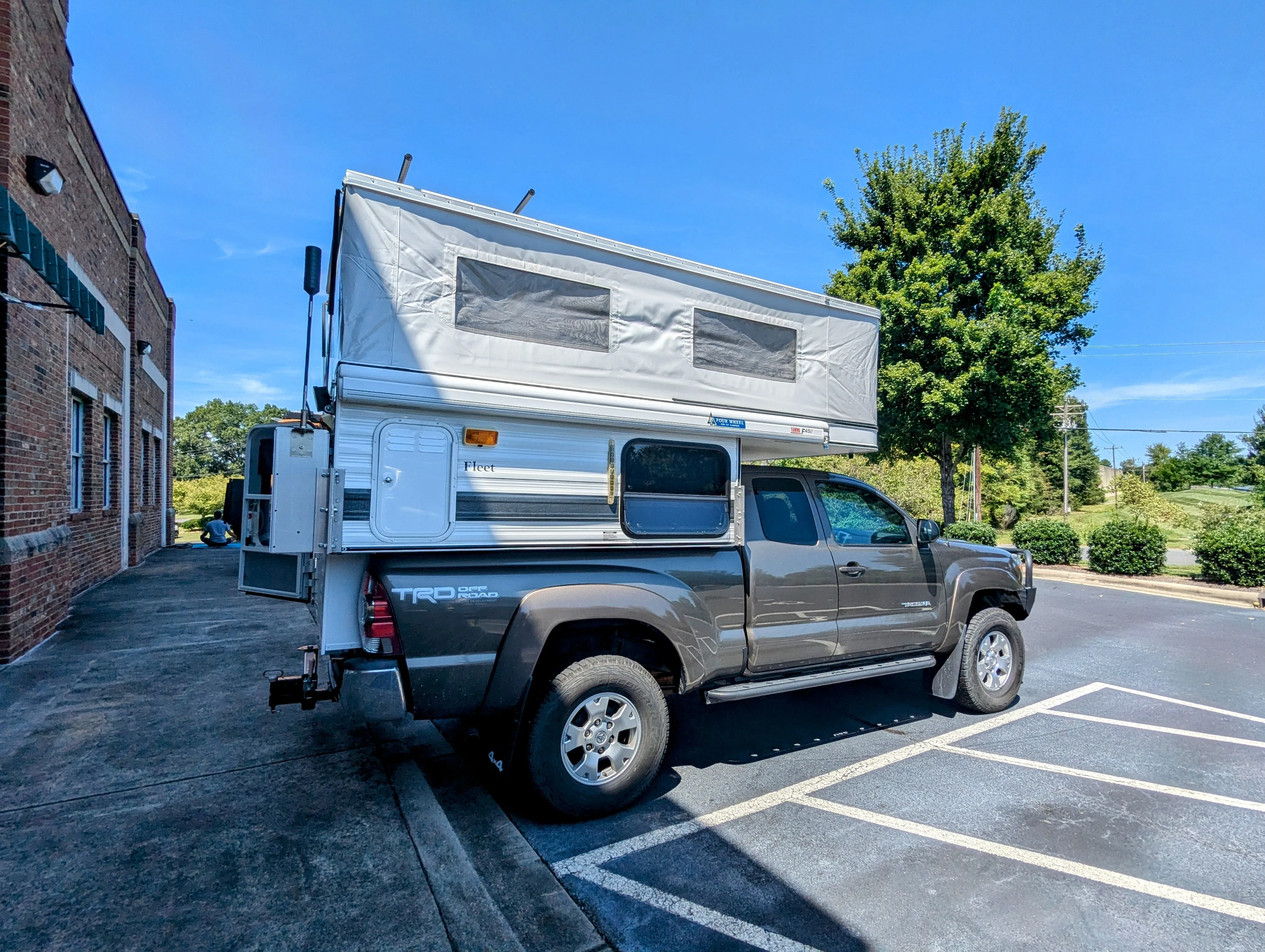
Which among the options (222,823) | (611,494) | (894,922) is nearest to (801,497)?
(611,494)

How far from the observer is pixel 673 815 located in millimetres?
3680

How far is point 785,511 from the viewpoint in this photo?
4.79 m

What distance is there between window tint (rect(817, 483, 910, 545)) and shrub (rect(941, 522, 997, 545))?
42.0 ft

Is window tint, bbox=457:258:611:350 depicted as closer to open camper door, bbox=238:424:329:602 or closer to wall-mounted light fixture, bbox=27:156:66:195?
open camper door, bbox=238:424:329:602

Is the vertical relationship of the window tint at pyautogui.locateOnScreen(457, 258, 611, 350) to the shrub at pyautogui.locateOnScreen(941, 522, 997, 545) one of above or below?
above

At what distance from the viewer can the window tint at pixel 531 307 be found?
3.60 metres

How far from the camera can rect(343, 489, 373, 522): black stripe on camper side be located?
10.4 feet

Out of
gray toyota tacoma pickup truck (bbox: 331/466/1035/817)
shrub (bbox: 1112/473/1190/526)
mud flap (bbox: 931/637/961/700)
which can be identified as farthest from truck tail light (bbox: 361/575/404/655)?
shrub (bbox: 1112/473/1190/526)

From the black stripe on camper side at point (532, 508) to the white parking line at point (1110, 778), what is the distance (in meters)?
3.11

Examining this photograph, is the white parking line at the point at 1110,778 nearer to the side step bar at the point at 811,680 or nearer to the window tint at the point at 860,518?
the side step bar at the point at 811,680

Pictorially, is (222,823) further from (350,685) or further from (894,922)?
(894,922)

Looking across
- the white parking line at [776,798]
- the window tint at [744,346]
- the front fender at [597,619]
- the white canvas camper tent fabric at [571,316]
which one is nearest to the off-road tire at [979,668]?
the white parking line at [776,798]

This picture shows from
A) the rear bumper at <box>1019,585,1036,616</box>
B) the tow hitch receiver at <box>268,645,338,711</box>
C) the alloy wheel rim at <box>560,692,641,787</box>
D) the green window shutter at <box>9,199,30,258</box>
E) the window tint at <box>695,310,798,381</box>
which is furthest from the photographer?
the rear bumper at <box>1019,585,1036,616</box>

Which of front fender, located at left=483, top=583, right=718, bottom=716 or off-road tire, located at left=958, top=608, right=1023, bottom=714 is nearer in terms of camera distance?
front fender, located at left=483, top=583, right=718, bottom=716
